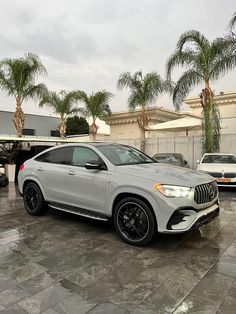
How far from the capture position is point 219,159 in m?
10.8

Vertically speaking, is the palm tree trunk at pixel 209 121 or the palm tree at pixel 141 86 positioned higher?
the palm tree at pixel 141 86

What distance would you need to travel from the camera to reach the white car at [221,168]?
944 cm

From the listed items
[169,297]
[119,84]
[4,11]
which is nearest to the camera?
[169,297]

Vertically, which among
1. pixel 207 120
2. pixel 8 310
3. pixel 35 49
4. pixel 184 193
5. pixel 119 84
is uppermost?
pixel 35 49

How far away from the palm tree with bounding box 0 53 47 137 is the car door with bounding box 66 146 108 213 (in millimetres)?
11072

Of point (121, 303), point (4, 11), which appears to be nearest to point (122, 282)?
point (121, 303)

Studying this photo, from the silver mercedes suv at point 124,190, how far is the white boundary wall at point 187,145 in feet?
31.2

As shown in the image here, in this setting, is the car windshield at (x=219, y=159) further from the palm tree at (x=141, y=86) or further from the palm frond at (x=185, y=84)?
the palm tree at (x=141, y=86)

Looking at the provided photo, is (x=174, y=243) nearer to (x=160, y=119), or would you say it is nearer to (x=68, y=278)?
(x=68, y=278)

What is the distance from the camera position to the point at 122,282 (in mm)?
3055

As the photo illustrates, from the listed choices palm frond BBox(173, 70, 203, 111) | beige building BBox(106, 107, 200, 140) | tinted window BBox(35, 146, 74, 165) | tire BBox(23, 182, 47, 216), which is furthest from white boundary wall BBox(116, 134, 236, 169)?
tire BBox(23, 182, 47, 216)

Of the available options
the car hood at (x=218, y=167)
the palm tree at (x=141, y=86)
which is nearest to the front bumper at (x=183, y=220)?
the car hood at (x=218, y=167)

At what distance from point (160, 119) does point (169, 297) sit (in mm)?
17499

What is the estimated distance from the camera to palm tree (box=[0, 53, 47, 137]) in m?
14.6
